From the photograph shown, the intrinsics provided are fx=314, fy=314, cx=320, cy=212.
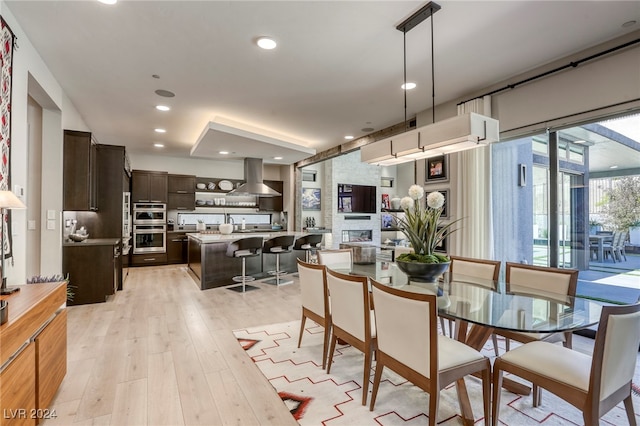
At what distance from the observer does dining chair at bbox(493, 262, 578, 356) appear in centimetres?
229

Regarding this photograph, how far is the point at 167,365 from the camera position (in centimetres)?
262

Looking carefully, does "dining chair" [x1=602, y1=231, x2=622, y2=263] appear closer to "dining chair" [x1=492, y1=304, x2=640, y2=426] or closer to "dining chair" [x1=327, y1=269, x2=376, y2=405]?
"dining chair" [x1=492, y1=304, x2=640, y2=426]

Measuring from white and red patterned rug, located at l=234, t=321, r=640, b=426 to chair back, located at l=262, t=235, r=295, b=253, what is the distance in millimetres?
2834

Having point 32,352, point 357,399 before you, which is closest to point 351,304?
point 357,399

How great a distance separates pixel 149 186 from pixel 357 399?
7544mm

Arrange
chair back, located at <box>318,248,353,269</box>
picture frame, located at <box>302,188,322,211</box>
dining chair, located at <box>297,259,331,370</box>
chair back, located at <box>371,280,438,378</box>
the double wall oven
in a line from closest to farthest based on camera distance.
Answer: chair back, located at <box>371,280,438,378</box> → dining chair, located at <box>297,259,331,370</box> → chair back, located at <box>318,248,353,269</box> → the double wall oven → picture frame, located at <box>302,188,322,211</box>

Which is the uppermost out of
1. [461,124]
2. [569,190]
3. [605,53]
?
[605,53]

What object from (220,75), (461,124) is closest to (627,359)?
(461,124)

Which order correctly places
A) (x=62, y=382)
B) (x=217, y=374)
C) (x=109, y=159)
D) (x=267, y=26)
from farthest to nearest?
1. (x=109, y=159)
2. (x=267, y=26)
3. (x=217, y=374)
4. (x=62, y=382)

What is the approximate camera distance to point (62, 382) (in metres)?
2.33

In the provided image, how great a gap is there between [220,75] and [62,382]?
317 centimetres

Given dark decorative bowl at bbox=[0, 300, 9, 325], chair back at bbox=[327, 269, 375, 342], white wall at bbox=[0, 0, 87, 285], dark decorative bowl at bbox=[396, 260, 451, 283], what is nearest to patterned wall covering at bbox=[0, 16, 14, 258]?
white wall at bbox=[0, 0, 87, 285]

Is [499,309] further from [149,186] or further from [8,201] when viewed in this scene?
[149,186]

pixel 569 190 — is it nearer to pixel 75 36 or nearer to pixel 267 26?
pixel 267 26
